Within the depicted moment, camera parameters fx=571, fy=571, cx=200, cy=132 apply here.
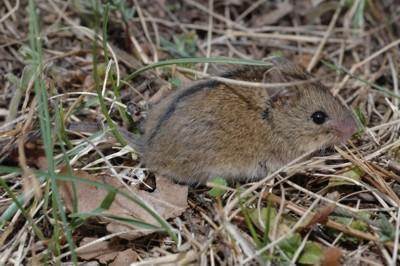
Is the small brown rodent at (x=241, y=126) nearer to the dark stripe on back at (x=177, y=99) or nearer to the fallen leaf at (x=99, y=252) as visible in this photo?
the dark stripe on back at (x=177, y=99)

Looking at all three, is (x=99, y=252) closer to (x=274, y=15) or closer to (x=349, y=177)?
(x=349, y=177)

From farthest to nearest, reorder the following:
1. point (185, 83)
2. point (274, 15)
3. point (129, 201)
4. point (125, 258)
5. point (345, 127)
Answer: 1. point (274, 15)
2. point (185, 83)
3. point (345, 127)
4. point (129, 201)
5. point (125, 258)

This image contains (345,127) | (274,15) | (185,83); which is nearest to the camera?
(345,127)

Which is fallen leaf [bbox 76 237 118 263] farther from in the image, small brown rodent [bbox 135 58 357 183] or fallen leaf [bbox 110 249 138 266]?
small brown rodent [bbox 135 58 357 183]

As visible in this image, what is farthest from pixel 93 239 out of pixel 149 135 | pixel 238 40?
pixel 238 40

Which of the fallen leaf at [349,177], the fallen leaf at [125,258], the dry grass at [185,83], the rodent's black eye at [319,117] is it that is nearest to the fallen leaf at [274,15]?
the dry grass at [185,83]

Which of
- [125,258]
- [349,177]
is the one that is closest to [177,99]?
[125,258]

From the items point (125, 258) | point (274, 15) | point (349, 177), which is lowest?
point (125, 258)

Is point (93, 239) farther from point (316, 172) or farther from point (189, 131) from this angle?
point (316, 172)
